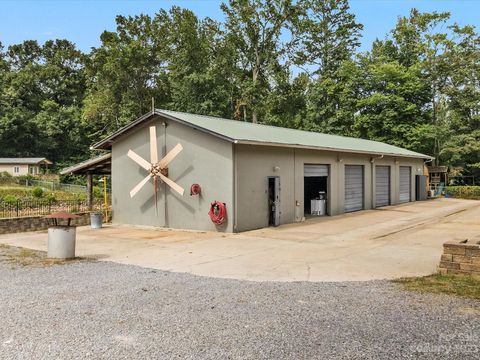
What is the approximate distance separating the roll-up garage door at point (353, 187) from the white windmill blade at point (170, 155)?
9086 mm

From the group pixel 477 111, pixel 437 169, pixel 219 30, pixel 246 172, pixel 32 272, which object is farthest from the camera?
pixel 219 30

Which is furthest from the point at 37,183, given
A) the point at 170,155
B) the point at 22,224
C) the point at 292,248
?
the point at 292,248

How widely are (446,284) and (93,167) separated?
15804 millimetres

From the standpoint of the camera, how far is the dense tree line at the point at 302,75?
37562mm

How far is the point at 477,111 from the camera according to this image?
38.1m

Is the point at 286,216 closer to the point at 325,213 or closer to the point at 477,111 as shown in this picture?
the point at 325,213

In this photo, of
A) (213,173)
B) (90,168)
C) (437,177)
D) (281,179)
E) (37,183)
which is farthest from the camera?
(37,183)

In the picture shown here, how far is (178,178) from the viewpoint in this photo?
1551cm

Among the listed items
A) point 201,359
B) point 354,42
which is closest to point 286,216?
point 201,359

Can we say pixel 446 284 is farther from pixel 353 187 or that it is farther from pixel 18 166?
pixel 18 166

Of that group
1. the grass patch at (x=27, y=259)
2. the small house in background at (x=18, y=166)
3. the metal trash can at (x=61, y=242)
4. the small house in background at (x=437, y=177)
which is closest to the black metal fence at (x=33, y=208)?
the grass patch at (x=27, y=259)

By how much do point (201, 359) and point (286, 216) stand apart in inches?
482

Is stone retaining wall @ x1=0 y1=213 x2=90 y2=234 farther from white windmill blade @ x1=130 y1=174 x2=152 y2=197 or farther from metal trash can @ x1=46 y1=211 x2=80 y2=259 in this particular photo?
metal trash can @ x1=46 y1=211 x2=80 y2=259

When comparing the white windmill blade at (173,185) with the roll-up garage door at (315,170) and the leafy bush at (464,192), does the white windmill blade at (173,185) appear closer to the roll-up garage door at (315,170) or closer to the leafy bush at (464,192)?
the roll-up garage door at (315,170)
